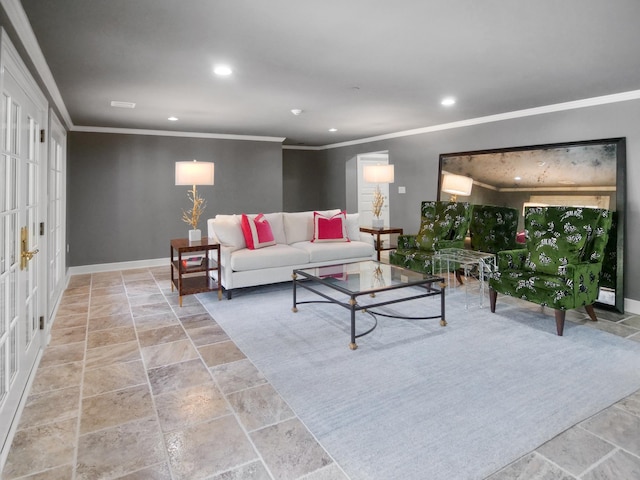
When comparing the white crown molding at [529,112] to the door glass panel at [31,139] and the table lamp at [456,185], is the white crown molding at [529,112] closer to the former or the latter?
the table lamp at [456,185]

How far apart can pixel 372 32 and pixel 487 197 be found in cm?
346

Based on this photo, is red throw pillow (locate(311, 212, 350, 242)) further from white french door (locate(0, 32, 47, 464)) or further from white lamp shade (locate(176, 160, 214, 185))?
white french door (locate(0, 32, 47, 464))

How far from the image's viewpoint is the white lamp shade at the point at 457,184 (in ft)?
18.1

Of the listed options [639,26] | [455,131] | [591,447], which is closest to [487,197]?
[455,131]

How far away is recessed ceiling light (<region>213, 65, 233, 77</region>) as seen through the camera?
10.3 feet

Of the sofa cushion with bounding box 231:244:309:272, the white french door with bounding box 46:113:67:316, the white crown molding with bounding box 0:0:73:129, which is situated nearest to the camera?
the white crown molding with bounding box 0:0:73:129

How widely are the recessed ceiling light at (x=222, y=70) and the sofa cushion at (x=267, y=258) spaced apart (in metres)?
1.97

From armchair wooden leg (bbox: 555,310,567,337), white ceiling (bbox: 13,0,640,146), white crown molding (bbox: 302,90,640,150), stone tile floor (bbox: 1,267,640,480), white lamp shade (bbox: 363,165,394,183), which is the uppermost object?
white crown molding (bbox: 302,90,640,150)

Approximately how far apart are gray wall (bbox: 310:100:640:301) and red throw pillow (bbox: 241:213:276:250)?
2.60m

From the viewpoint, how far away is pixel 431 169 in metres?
6.09

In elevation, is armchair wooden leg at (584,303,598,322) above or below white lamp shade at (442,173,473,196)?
below

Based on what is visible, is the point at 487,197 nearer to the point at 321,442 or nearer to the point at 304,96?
the point at 304,96

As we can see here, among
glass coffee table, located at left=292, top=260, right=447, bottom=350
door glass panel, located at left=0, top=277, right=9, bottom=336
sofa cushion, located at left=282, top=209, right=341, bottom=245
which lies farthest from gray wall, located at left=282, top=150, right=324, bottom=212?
door glass panel, located at left=0, top=277, right=9, bottom=336

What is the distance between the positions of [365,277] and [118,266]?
14.2 ft
